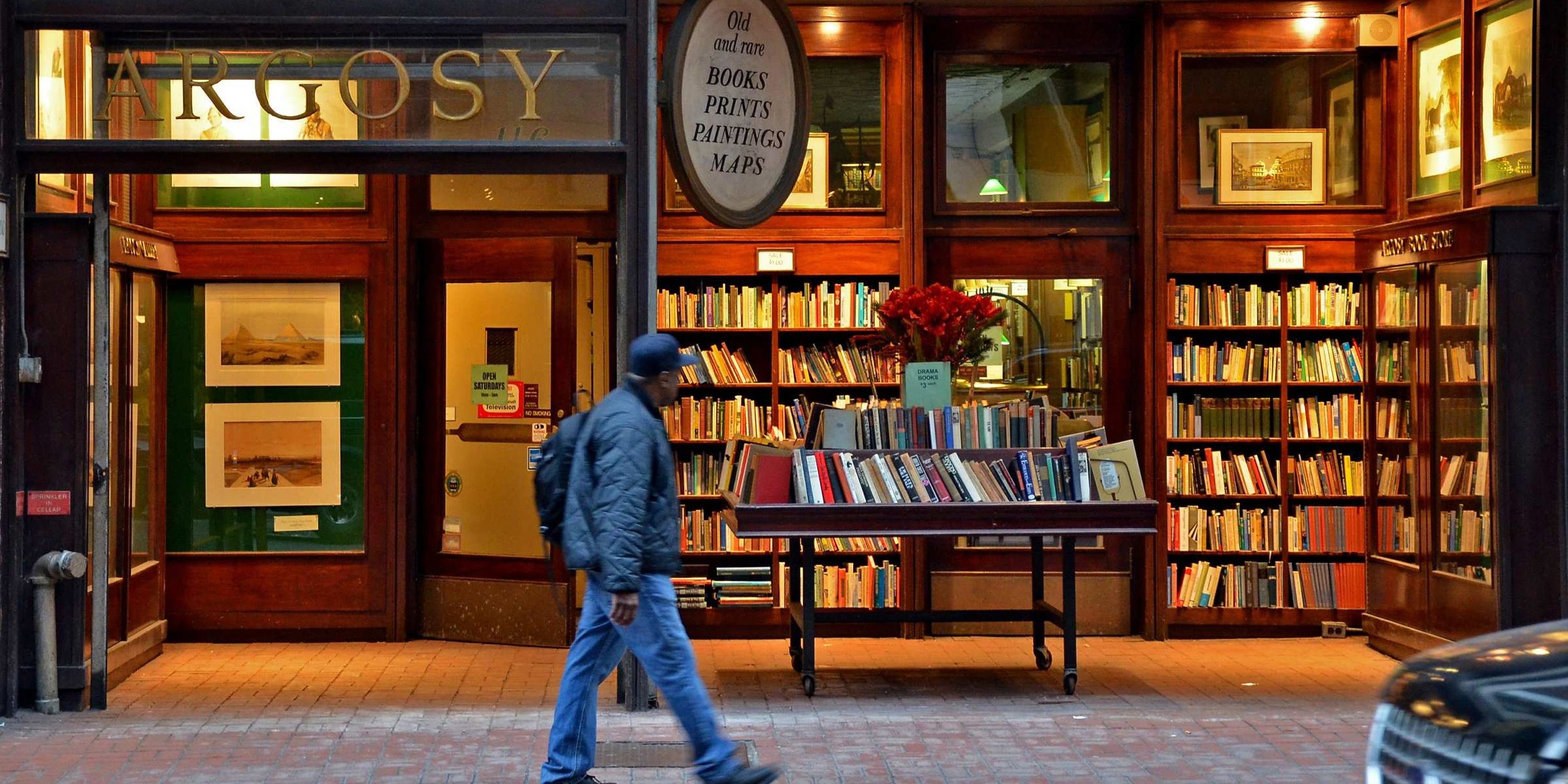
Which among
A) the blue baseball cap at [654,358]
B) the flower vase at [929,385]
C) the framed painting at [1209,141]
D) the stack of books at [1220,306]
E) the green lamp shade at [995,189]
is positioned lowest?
the flower vase at [929,385]

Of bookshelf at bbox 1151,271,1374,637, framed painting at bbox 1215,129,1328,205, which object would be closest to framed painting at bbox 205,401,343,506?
bookshelf at bbox 1151,271,1374,637

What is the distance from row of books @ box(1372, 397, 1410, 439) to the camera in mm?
10031

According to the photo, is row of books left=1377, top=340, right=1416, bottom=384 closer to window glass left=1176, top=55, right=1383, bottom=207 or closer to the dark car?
window glass left=1176, top=55, right=1383, bottom=207

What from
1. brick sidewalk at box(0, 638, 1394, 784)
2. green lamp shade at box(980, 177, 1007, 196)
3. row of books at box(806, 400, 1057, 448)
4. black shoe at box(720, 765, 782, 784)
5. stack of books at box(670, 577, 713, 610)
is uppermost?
green lamp shade at box(980, 177, 1007, 196)

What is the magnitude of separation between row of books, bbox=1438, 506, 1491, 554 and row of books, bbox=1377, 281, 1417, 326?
1172 millimetres

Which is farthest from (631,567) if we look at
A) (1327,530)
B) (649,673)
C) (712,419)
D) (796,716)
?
(1327,530)

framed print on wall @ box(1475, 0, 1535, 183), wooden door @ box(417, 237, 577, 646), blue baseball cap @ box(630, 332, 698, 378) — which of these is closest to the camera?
blue baseball cap @ box(630, 332, 698, 378)

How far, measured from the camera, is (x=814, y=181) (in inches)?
415

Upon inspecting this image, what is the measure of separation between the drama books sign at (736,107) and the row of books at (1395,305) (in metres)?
3.91

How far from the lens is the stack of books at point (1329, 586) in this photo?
34.7 feet

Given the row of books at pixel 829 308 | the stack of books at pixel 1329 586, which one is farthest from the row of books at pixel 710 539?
the stack of books at pixel 1329 586

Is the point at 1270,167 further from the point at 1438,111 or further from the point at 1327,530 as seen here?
the point at 1327,530

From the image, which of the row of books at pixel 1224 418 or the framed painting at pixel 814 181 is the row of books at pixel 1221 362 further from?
the framed painting at pixel 814 181

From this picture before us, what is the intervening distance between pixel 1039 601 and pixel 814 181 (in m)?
3.03
